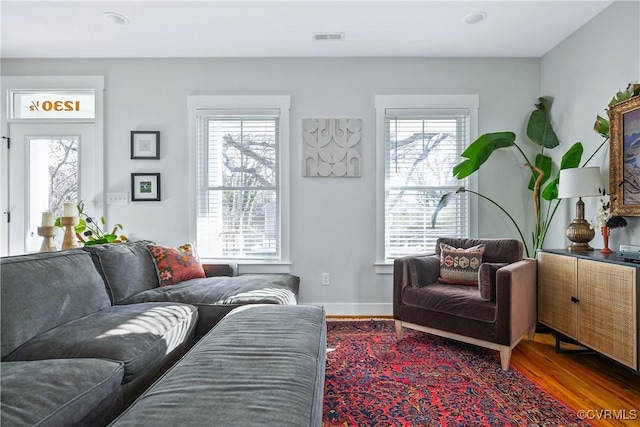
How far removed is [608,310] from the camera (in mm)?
2062

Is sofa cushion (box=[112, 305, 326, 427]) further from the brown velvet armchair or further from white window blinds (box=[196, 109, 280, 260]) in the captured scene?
white window blinds (box=[196, 109, 280, 260])

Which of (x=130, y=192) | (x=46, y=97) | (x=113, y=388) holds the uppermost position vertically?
(x=46, y=97)

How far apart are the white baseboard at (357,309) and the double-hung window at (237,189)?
765mm

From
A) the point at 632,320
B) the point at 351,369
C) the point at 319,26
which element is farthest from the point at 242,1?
the point at 632,320

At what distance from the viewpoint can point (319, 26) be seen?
2.91m

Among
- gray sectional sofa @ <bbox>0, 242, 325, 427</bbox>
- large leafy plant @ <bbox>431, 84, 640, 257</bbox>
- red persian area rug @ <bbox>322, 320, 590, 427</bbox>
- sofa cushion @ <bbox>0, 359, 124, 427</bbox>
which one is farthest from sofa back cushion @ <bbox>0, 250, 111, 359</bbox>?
large leafy plant @ <bbox>431, 84, 640, 257</bbox>

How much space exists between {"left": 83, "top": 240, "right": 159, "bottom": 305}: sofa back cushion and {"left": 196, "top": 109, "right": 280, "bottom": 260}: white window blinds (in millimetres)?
869

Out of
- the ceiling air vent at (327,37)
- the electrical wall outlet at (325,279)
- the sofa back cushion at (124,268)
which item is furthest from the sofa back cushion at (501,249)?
the sofa back cushion at (124,268)

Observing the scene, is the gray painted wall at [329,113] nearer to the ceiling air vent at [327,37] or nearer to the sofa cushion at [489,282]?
the ceiling air vent at [327,37]

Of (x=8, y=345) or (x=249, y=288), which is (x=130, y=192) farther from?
(x=8, y=345)

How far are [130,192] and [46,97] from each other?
1.32 m

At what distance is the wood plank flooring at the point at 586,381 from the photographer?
5.84 ft

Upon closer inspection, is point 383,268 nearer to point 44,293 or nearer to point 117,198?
point 44,293

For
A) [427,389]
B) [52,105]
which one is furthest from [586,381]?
[52,105]
